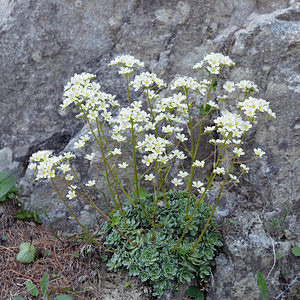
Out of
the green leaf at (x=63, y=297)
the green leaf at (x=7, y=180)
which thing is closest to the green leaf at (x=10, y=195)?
the green leaf at (x=7, y=180)

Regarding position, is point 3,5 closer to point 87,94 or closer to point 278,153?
point 87,94

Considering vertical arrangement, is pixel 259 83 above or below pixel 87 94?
below

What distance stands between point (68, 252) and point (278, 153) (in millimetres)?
2208

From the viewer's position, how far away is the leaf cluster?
2771 mm

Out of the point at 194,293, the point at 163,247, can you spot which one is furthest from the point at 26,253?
the point at 194,293

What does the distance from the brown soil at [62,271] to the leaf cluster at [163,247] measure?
0.12m

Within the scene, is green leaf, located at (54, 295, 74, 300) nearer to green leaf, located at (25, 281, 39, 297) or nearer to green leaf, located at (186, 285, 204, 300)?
green leaf, located at (25, 281, 39, 297)

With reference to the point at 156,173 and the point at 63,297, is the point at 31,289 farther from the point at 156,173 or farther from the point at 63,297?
the point at 156,173

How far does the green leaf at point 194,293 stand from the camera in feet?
9.14

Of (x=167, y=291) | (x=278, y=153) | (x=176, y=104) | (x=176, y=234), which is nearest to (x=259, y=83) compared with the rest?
(x=278, y=153)

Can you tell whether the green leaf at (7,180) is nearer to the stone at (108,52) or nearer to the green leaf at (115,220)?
the stone at (108,52)

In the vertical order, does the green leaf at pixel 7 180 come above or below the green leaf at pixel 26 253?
above

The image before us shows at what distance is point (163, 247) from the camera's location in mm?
2863

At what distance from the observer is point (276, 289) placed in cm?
293
